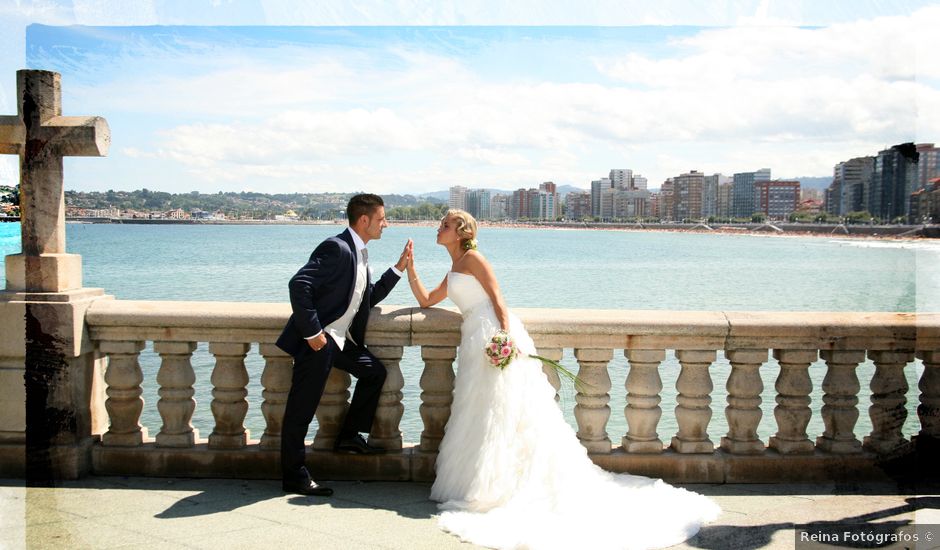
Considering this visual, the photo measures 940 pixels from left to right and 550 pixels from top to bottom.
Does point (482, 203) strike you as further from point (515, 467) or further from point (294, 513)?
point (294, 513)

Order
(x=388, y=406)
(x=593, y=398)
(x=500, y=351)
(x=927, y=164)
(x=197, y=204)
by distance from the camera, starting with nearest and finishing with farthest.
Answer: (x=927, y=164) → (x=500, y=351) → (x=593, y=398) → (x=388, y=406) → (x=197, y=204)

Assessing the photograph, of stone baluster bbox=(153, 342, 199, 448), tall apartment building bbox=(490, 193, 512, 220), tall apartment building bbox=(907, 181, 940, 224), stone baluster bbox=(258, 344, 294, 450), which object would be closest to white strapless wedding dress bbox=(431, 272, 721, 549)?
stone baluster bbox=(258, 344, 294, 450)

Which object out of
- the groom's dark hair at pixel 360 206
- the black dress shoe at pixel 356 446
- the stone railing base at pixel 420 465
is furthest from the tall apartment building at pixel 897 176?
the black dress shoe at pixel 356 446

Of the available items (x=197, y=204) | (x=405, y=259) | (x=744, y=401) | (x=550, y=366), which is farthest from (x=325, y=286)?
(x=197, y=204)

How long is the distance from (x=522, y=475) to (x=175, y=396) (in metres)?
2.41

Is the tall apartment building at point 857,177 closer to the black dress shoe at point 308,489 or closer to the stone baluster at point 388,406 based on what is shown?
the stone baluster at point 388,406

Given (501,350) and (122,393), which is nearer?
(501,350)

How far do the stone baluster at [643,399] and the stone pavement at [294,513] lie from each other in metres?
0.46

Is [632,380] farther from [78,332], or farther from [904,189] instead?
[78,332]

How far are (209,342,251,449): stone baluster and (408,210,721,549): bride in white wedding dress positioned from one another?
1370mm

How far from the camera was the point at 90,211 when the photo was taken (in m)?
123

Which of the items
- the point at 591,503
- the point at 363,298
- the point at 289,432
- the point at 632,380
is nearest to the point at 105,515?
the point at 289,432

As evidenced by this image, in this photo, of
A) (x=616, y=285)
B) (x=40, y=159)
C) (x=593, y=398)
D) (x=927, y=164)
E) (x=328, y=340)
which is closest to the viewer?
(x=927, y=164)

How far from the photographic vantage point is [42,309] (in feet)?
17.1
